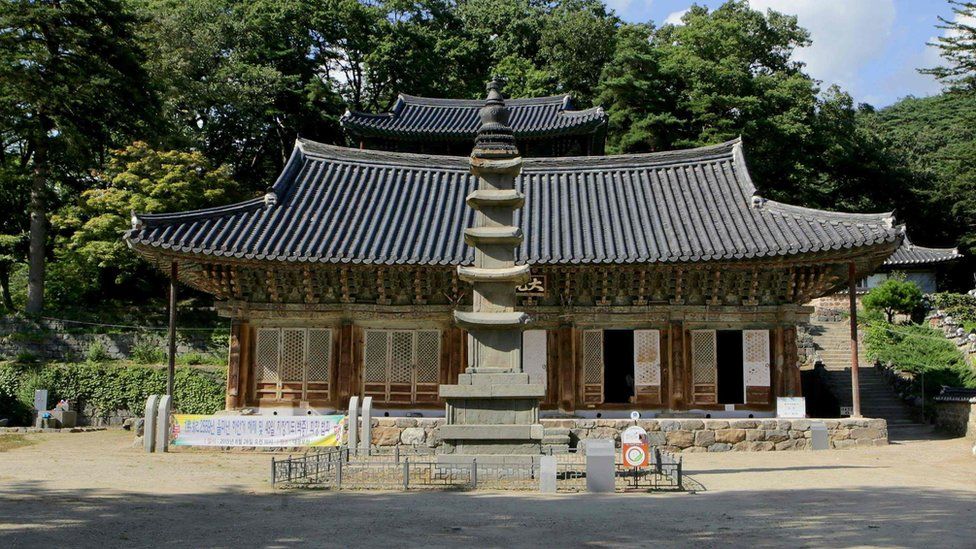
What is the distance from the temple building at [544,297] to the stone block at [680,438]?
1.80 m

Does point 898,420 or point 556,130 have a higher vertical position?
point 556,130

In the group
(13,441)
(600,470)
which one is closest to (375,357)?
(13,441)

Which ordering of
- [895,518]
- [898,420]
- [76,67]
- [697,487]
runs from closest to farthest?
1. [895,518]
2. [697,487]
3. [898,420]
4. [76,67]

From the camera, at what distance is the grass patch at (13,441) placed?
65.3 feet

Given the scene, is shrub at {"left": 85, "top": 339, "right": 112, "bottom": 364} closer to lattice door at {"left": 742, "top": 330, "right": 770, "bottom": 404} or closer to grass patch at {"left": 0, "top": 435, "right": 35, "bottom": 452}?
grass patch at {"left": 0, "top": 435, "right": 35, "bottom": 452}

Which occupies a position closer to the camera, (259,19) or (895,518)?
(895,518)

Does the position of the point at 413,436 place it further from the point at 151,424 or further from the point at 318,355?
the point at 151,424

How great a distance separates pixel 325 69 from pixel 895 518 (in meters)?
45.1

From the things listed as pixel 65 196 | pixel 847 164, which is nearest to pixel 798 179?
pixel 847 164

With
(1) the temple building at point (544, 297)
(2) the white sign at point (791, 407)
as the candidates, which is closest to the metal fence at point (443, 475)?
(2) the white sign at point (791, 407)

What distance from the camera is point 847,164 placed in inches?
1796

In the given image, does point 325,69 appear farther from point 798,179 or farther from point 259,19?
point 798,179

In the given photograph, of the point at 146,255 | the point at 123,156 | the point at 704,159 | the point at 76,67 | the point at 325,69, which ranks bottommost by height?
the point at 146,255

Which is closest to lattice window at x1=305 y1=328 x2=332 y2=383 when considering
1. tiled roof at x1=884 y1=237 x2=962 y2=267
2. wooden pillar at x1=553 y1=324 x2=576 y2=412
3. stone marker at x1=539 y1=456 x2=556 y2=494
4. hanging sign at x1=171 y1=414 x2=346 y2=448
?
hanging sign at x1=171 y1=414 x2=346 y2=448
